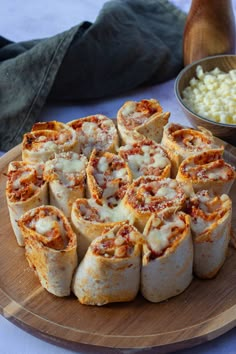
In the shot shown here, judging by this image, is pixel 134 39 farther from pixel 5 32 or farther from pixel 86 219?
pixel 86 219

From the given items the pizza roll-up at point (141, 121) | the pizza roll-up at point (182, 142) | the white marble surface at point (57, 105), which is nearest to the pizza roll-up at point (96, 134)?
the pizza roll-up at point (141, 121)

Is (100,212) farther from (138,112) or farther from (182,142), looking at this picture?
(138,112)

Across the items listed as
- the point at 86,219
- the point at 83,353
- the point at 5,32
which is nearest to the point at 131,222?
the point at 86,219

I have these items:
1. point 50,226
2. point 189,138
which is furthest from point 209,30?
point 50,226

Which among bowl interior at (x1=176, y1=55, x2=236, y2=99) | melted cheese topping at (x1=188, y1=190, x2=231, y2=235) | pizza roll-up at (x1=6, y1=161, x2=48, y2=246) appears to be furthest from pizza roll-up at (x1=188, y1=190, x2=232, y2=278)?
bowl interior at (x1=176, y1=55, x2=236, y2=99)

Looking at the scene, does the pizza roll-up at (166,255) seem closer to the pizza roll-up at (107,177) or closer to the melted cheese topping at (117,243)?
the melted cheese topping at (117,243)
